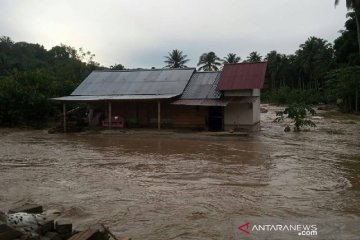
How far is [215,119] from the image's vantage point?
2161 centimetres

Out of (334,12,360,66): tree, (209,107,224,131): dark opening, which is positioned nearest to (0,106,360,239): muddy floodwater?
(209,107,224,131): dark opening

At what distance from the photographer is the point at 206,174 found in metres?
10.4

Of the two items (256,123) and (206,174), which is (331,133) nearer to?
(256,123)

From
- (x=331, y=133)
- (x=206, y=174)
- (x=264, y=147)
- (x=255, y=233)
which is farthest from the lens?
(x=331, y=133)

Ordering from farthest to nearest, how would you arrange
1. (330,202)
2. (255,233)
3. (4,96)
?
(4,96)
(330,202)
(255,233)

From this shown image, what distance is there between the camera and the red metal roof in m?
20.3

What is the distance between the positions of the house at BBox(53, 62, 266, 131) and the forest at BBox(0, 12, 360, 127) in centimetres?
354

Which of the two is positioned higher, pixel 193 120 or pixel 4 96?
pixel 4 96

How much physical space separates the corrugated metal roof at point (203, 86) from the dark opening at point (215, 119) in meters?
0.92

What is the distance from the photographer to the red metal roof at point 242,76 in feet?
66.5

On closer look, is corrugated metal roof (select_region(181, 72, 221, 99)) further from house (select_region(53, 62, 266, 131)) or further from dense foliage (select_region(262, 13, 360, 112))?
dense foliage (select_region(262, 13, 360, 112))

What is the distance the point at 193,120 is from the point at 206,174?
11.3 metres

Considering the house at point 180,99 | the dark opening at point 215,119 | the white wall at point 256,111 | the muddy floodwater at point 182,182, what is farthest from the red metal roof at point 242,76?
the muddy floodwater at point 182,182

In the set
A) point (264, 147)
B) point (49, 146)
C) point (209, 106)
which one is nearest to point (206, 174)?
point (264, 147)
